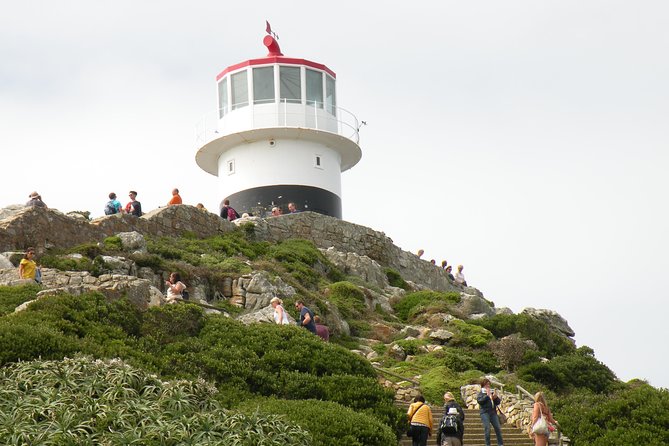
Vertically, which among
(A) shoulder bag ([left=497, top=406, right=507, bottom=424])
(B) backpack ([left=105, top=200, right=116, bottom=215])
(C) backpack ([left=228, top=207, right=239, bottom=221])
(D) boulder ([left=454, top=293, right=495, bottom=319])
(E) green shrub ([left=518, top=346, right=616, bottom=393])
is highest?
(C) backpack ([left=228, top=207, right=239, bottom=221])

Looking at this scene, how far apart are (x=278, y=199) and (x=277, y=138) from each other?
7.53ft

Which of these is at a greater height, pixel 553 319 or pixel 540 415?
pixel 553 319

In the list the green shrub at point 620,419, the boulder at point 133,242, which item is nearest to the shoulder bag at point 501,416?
the green shrub at point 620,419

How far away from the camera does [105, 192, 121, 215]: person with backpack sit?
32.4 m

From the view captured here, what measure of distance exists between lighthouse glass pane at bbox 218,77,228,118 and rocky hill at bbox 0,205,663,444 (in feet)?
20.0

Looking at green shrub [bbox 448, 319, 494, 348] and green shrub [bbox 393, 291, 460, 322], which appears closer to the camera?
green shrub [bbox 448, 319, 494, 348]

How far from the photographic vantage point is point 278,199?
39375 millimetres

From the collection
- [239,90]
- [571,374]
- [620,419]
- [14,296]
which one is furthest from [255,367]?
[239,90]

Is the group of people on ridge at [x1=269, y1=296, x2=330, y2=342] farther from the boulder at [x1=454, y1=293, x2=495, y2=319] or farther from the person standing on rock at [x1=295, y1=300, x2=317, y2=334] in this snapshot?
the boulder at [x1=454, y1=293, x2=495, y2=319]

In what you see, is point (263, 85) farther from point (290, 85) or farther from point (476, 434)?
point (476, 434)

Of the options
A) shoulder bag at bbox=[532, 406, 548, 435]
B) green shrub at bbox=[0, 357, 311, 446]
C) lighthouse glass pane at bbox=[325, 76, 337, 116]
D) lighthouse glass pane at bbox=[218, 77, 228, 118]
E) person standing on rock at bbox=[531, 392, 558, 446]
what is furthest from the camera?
lighthouse glass pane at bbox=[218, 77, 228, 118]

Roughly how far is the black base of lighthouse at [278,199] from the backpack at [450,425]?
831 inches

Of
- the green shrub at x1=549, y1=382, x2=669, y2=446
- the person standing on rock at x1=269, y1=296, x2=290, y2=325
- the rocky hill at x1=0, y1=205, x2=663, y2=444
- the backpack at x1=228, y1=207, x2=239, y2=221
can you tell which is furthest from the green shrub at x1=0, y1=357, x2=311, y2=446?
the backpack at x1=228, y1=207, x2=239, y2=221

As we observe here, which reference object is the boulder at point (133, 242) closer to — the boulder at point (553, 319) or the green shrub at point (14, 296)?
the green shrub at point (14, 296)
